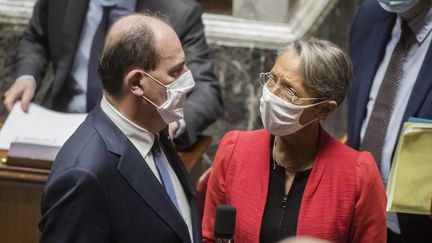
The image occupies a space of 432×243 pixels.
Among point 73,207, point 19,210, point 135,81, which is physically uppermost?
point 135,81

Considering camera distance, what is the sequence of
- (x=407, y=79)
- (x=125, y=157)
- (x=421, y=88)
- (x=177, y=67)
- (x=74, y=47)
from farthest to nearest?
(x=74, y=47) < (x=407, y=79) < (x=421, y=88) < (x=177, y=67) < (x=125, y=157)

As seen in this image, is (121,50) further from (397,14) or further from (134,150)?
(397,14)

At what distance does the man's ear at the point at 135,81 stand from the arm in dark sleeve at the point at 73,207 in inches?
10.3

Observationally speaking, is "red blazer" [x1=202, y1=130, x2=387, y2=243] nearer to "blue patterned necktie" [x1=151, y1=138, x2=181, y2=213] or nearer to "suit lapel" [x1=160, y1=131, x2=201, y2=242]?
"suit lapel" [x1=160, y1=131, x2=201, y2=242]

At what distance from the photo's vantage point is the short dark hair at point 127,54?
1920mm

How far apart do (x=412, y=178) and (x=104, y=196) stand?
1101 mm

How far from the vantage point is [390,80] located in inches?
111

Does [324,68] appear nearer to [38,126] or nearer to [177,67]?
[177,67]

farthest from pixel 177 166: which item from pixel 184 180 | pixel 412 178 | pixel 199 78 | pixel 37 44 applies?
pixel 37 44

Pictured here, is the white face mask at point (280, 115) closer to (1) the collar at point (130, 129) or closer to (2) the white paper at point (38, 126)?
(1) the collar at point (130, 129)

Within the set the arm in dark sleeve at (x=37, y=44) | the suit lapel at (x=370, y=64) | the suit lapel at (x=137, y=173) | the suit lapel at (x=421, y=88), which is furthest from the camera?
the arm in dark sleeve at (x=37, y=44)

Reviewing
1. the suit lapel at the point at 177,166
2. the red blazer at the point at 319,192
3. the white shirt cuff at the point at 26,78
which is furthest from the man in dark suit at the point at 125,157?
the white shirt cuff at the point at 26,78

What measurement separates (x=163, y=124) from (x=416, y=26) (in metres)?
1.18

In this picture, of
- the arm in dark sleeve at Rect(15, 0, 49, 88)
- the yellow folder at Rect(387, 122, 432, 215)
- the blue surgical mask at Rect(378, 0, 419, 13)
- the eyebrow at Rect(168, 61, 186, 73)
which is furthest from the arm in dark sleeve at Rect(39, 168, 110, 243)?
the arm in dark sleeve at Rect(15, 0, 49, 88)
